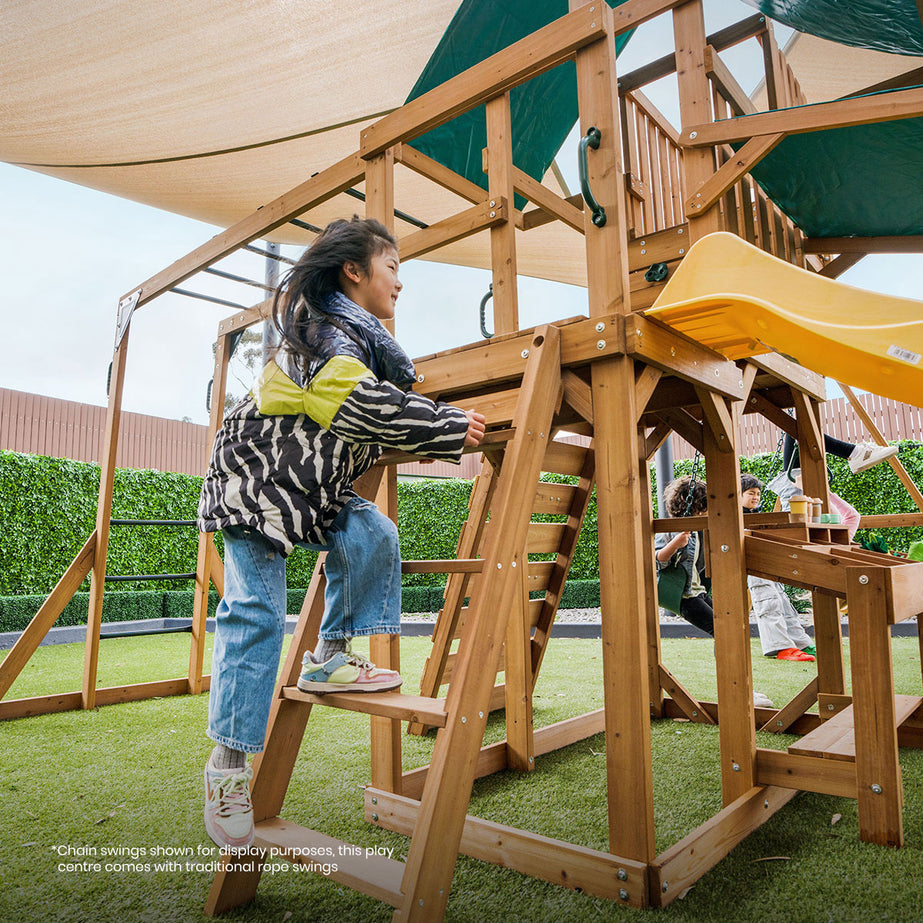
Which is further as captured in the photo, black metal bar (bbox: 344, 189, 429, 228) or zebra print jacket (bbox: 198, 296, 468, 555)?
black metal bar (bbox: 344, 189, 429, 228)

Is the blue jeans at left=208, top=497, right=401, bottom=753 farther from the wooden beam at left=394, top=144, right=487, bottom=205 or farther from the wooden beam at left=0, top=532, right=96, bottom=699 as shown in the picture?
the wooden beam at left=0, top=532, right=96, bottom=699

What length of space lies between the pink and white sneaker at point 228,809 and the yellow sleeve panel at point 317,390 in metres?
0.83

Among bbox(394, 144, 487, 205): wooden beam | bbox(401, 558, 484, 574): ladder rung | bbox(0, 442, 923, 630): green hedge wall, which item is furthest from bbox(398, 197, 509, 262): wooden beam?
bbox(0, 442, 923, 630): green hedge wall

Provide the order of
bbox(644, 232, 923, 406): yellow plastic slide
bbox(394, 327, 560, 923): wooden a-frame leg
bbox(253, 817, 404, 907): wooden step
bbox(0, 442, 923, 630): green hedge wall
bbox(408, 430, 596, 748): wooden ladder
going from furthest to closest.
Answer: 1. bbox(0, 442, 923, 630): green hedge wall
2. bbox(408, 430, 596, 748): wooden ladder
3. bbox(644, 232, 923, 406): yellow plastic slide
4. bbox(253, 817, 404, 907): wooden step
5. bbox(394, 327, 560, 923): wooden a-frame leg

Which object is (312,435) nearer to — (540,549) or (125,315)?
(540,549)

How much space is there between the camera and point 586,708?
3.67 meters

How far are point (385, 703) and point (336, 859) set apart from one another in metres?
0.36

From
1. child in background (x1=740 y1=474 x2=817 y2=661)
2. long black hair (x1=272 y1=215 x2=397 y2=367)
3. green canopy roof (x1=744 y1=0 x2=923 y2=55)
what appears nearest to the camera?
long black hair (x1=272 y1=215 x2=397 y2=367)

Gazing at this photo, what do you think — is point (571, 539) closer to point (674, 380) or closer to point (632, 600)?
point (674, 380)

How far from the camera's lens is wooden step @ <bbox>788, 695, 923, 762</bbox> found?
208cm

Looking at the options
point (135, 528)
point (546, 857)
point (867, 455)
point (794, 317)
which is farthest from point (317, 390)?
point (135, 528)

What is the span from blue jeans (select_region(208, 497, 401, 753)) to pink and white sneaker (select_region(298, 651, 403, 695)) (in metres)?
0.07

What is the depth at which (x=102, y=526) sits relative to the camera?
152 inches

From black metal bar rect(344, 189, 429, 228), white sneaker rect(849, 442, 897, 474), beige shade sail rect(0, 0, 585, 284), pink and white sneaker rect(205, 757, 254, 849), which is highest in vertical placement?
beige shade sail rect(0, 0, 585, 284)
